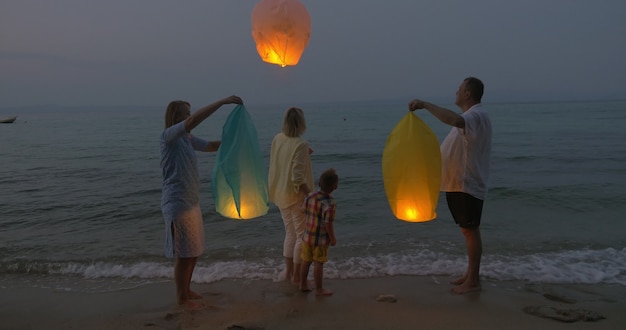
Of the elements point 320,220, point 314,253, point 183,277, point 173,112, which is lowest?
point 183,277

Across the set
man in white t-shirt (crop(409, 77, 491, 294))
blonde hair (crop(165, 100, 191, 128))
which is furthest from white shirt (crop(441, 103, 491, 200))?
blonde hair (crop(165, 100, 191, 128))

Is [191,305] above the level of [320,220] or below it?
below

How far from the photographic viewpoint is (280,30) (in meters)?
4.21

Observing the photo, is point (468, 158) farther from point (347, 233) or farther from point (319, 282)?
point (347, 233)

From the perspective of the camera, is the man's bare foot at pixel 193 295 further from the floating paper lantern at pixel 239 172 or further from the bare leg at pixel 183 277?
the floating paper lantern at pixel 239 172

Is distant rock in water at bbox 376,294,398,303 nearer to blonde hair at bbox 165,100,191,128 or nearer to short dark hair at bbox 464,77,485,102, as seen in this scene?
short dark hair at bbox 464,77,485,102

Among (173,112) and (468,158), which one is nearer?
(173,112)

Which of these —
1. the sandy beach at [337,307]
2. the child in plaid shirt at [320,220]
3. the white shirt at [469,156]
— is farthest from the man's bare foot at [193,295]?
the white shirt at [469,156]

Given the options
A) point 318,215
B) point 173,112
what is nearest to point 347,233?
point 318,215

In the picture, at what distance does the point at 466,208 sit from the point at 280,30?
7.99 feet

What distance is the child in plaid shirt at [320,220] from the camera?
3.91 m

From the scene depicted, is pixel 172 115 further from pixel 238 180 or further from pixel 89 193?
pixel 89 193

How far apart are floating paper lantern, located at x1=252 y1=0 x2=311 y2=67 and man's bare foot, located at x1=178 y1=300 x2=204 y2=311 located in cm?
246

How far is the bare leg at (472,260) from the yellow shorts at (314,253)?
1.37 metres
